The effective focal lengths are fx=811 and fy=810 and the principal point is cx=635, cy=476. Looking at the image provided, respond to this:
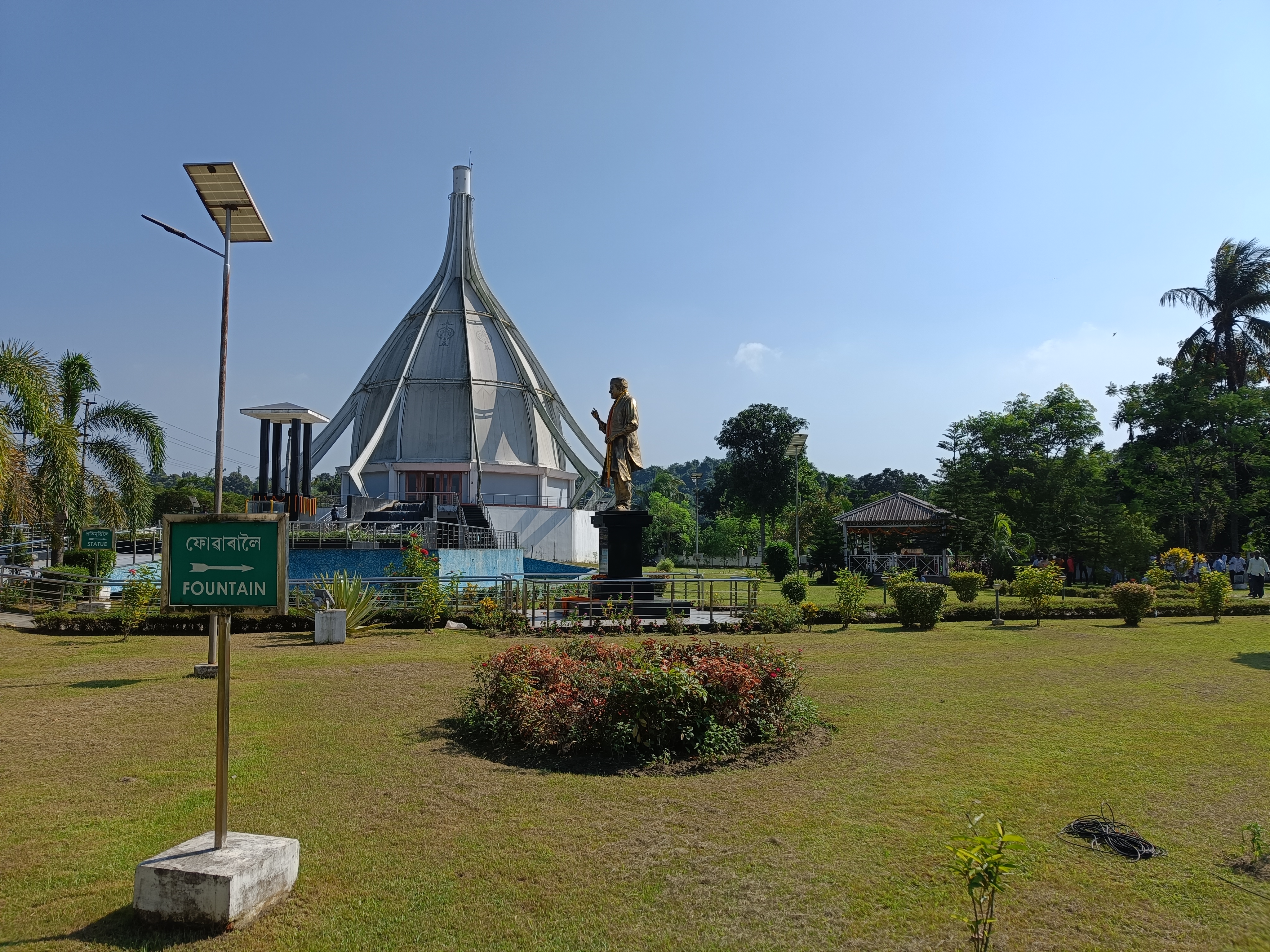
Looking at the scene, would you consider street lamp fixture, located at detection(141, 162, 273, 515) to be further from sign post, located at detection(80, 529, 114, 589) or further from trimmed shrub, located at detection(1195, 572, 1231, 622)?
trimmed shrub, located at detection(1195, 572, 1231, 622)

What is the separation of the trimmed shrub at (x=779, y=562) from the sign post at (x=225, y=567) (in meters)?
31.3

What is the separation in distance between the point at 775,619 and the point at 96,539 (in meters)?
14.0

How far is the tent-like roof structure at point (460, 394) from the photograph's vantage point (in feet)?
153

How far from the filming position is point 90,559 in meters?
21.3

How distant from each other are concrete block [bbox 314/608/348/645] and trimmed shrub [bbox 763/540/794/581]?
23578 mm

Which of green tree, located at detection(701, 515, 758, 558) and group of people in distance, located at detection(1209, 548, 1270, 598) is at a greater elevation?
green tree, located at detection(701, 515, 758, 558)

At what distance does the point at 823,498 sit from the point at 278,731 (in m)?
55.1

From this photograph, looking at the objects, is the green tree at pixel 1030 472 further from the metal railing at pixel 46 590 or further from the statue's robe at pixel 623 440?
the metal railing at pixel 46 590

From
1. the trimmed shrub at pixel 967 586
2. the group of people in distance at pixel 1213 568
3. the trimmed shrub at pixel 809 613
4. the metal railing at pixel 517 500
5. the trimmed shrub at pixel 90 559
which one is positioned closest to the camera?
the trimmed shrub at pixel 809 613

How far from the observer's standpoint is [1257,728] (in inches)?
289

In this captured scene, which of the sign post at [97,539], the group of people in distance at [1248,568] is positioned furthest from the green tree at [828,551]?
the sign post at [97,539]

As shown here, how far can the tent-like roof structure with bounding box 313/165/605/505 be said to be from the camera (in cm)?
4650

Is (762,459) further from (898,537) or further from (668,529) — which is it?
(898,537)

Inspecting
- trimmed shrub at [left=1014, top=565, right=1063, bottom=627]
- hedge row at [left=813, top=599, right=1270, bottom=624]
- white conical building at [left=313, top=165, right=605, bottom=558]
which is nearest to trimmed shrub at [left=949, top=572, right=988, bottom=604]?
hedge row at [left=813, top=599, right=1270, bottom=624]
